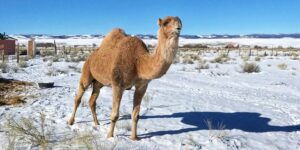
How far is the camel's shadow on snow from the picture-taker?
817 centimetres

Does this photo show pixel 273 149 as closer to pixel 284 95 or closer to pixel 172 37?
pixel 172 37

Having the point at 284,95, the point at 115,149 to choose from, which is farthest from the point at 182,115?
the point at 284,95

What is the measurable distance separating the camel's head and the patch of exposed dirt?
219 inches

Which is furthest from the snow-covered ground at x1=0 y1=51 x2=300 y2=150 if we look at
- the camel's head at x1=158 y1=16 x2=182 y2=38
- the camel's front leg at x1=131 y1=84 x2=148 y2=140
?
the camel's head at x1=158 y1=16 x2=182 y2=38

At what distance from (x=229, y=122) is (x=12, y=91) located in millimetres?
6765

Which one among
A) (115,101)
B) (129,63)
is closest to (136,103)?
(115,101)

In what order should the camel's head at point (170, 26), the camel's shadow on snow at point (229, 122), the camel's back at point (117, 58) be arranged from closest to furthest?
the camel's head at point (170, 26)
the camel's back at point (117, 58)
the camel's shadow on snow at point (229, 122)

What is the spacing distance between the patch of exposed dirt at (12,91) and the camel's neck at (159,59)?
488 cm

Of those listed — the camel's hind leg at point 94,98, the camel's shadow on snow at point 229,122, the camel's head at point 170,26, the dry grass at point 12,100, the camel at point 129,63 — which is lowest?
the camel's shadow on snow at point 229,122

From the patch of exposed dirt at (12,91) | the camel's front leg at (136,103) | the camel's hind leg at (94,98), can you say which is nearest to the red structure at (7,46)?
the patch of exposed dirt at (12,91)

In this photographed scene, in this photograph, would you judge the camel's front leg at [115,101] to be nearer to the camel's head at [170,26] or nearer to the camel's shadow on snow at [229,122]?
Answer: the camel's shadow on snow at [229,122]

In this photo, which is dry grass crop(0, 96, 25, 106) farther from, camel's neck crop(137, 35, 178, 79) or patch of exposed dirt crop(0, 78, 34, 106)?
camel's neck crop(137, 35, 178, 79)

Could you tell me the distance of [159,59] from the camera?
20.4 ft

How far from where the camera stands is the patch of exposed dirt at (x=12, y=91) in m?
10.3
